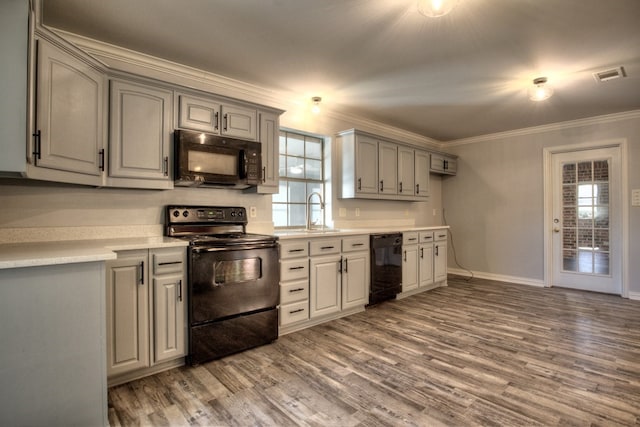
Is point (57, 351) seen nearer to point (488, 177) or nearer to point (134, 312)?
point (134, 312)

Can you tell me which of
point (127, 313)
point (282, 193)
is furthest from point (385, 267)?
point (127, 313)

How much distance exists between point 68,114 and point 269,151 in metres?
1.52

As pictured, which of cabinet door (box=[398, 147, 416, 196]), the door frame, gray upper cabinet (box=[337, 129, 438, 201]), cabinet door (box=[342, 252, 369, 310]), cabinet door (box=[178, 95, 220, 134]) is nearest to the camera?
cabinet door (box=[178, 95, 220, 134])

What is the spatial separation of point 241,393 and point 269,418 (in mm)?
313

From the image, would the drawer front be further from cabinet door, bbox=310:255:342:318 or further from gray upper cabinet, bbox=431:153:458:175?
gray upper cabinet, bbox=431:153:458:175

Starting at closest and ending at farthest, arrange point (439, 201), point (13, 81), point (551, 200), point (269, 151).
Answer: point (13, 81) → point (269, 151) → point (551, 200) → point (439, 201)

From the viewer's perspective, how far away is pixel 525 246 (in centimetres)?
493

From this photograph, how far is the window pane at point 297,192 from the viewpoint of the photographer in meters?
3.79

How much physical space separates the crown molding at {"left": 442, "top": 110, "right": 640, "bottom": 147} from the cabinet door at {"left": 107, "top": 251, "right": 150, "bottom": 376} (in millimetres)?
5191

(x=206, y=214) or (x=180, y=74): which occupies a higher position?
(x=180, y=74)

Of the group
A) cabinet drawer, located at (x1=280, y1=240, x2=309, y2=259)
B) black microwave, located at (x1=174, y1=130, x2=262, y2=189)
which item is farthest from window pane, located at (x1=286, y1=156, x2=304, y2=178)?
cabinet drawer, located at (x1=280, y1=240, x2=309, y2=259)

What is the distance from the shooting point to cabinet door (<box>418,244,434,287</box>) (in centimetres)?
430

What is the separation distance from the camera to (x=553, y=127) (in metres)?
4.67

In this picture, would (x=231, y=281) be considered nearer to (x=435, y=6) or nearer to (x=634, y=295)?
(x=435, y=6)
